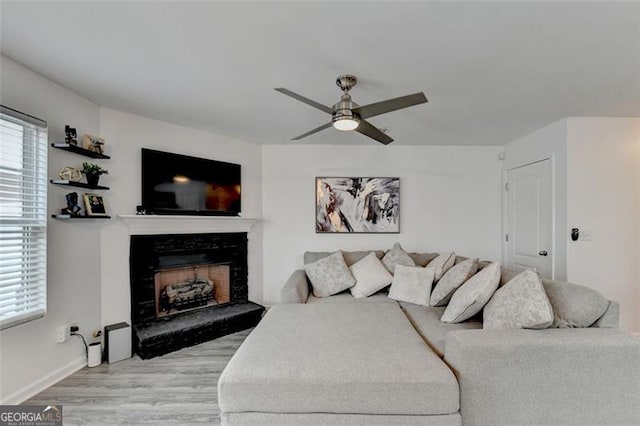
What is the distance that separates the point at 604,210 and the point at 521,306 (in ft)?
7.00

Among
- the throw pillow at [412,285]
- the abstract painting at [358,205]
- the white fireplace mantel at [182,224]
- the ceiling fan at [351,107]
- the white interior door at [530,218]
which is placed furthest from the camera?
the abstract painting at [358,205]

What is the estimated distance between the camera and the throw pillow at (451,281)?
2357mm

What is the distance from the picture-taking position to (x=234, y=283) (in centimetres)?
351

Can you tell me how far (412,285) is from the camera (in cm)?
271

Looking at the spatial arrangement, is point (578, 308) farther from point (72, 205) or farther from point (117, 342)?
point (72, 205)

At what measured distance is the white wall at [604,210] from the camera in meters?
2.80

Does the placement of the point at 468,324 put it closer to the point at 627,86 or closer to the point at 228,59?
the point at 627,86

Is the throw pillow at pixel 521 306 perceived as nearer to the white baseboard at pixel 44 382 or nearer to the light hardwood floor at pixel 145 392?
the light hardwood floor at pixel 145 392

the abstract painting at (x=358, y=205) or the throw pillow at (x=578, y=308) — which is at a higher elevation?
the abstract painting at (x=358, y=205)

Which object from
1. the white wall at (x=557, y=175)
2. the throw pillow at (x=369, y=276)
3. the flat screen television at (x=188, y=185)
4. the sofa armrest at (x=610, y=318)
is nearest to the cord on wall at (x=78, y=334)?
the flat screen television at (x=188, y=185)

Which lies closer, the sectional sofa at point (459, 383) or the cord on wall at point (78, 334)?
the sectional sofa at point (459, 383)

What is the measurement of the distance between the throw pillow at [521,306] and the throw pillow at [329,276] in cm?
142

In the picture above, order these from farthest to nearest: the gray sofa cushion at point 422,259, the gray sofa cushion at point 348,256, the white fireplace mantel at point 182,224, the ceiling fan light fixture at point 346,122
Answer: the gray sofa cushion at point 348,256 < the gray sofa cushion at point 422,259 < the white fireplace mantel at point 182,224 < the ceiling fan light fixture at point 346,122

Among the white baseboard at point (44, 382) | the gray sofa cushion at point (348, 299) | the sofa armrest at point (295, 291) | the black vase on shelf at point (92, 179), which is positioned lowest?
the white baseboard at point (44, 382)
